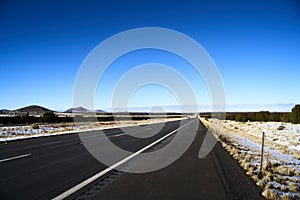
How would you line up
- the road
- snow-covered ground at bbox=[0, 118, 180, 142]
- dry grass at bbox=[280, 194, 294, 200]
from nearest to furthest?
dry grass at bbox=[280, 194, 294, 200] < the road < snow-covered ground at bbox=[0, 118, 180, 142]

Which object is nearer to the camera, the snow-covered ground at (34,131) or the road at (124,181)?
the road at (124,181)

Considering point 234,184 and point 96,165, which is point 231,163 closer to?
point 234,184

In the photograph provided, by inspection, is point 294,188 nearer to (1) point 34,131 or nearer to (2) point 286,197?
(2) point 286,197

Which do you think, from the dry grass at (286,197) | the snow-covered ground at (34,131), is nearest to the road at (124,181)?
the dry grass at (286,197)

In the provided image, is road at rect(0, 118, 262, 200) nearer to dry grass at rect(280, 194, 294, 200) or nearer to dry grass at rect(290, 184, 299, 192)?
dry grass at rect(280, 194, 294, 200)

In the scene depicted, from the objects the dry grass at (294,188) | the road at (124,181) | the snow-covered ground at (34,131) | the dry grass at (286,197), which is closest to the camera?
the dry grass at (286,197)

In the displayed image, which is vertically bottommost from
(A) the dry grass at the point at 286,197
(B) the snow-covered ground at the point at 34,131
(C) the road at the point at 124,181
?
(B) the snow-covered ground at the point at 34,131

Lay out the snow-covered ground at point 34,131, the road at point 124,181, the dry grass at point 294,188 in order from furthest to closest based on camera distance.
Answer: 1. the snow-covered ground at point 34,131
2. the dry grass at point 294,188
3. the road at point 124,181

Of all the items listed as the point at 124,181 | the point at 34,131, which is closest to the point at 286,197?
the point at 124,181

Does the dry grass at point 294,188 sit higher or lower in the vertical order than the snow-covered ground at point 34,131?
higher

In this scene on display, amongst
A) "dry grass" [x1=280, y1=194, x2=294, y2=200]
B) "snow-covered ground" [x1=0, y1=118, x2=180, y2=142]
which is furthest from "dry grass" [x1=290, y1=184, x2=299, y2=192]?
"snow-covered ground" [x1=0, y1=118, x2=180, y2=142]

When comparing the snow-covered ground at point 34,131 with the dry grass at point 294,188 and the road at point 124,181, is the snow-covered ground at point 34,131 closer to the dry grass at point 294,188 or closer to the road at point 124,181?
the road at point 124,181

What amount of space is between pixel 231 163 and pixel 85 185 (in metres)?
5.57

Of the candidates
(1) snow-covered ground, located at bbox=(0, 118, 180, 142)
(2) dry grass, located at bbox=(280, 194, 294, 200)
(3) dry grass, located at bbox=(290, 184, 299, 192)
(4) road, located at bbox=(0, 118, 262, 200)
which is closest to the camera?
Answer: (2) dry grass, located at bbox=(280, 194, 294, 200)
